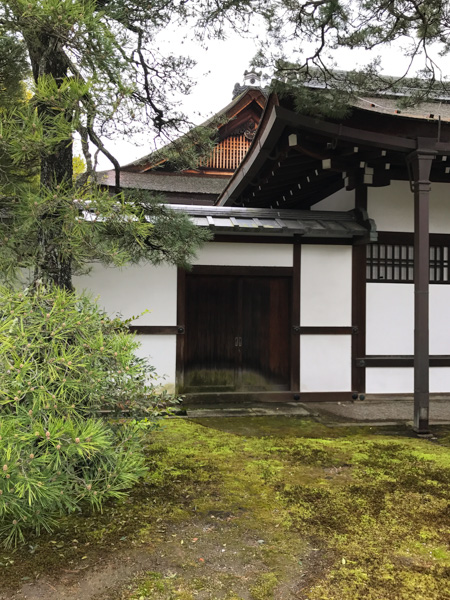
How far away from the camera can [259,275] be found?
670 centimetres

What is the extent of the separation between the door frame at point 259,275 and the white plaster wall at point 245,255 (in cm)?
6

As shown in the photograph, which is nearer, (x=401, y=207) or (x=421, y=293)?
(x=421, y=293)

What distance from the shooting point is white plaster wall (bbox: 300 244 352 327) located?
6.77m

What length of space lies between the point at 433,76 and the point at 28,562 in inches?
201

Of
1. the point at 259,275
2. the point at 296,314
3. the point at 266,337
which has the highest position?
the point at 259,275

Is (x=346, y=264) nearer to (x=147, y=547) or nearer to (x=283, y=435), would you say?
(x=283, y=435)

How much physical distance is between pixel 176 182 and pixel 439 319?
31.8 ft

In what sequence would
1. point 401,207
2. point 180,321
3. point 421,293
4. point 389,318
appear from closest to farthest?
1. point 421,293
2. point 180,321
3. point 389,318
4. point 401,207

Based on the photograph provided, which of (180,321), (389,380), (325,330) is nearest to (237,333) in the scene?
(180,321)

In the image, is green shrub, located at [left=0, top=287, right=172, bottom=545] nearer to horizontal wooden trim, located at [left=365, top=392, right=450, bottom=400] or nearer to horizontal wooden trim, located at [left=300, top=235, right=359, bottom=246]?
horizontal wooden trim, located at [left=300, top=235, right=359, bottom=246]

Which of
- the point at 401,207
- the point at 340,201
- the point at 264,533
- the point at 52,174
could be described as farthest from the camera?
the point at 340,201

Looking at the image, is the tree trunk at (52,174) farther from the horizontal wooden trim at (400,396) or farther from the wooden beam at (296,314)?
the horizontal wooden trim at (400,396)

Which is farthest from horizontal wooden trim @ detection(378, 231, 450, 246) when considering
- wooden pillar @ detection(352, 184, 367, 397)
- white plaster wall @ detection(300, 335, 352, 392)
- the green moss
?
the green moss

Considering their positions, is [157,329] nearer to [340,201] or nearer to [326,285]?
[326,285]
